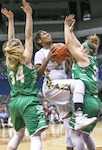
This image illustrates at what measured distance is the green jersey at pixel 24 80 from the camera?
472 centimetres

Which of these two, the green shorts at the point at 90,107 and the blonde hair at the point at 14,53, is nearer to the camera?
the blonde hair at the point at 14,53

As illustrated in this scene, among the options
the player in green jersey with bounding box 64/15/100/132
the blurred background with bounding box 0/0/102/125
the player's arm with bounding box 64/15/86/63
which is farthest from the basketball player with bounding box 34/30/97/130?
the blurred background with bounding box 0/0/102/125

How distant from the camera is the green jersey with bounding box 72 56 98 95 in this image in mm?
4977

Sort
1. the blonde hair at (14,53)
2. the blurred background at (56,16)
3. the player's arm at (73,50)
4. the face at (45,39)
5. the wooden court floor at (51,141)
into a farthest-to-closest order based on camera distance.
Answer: the blurred background at (56,16), the wooden court floor at (51,141), the face at (45,39), the player's arm at (73,50), the blonde hair at (14,53)

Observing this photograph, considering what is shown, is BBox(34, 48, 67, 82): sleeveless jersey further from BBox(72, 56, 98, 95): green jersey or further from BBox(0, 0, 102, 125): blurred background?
BBox(0, 0, 102, 125): blurred background

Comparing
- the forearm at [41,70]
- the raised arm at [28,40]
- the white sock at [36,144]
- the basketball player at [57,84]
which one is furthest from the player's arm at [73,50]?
the white sock at [36,144]

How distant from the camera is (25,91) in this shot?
15.4ft

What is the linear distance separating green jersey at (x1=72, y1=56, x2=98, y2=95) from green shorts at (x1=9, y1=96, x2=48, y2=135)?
2.24 feet

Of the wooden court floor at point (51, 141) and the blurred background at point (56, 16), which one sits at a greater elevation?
the blurred background at point (56, 16)

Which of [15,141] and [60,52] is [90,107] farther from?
[15,141]

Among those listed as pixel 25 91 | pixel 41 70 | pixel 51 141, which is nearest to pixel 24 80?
pixel 25 91

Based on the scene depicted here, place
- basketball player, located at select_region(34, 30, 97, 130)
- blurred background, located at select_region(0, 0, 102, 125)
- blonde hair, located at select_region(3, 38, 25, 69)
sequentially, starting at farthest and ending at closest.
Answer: blurred background, located at select_region(0, 0, 102, 125)
basketball player, located at select_region(34, 30, 97, 130)
blonde hair, located at select_region(3, 38, 25, 69)

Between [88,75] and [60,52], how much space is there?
458mm

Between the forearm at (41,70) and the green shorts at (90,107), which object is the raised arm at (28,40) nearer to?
the forearm at (41,70)
